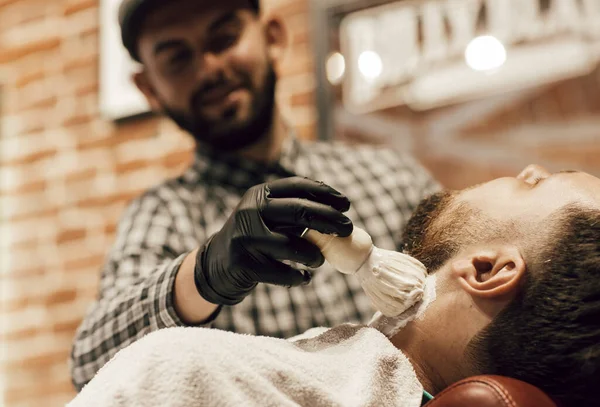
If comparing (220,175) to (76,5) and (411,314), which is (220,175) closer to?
(411,314)

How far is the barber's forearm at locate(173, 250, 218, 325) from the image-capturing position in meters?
1.07

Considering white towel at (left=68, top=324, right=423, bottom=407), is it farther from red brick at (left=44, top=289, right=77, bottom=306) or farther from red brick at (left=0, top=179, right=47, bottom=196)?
red brick at (left=0, top=179, right=47, bottom=196)

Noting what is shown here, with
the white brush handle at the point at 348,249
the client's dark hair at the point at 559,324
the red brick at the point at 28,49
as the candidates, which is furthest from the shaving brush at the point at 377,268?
the red brick at the point at 28,49

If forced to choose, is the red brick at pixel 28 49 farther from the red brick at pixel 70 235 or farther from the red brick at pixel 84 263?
the red brick at pixel 84 263

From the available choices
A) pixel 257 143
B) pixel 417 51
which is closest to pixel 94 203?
pixel 257 143

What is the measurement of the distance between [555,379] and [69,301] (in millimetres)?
2202

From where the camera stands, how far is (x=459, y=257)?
3.00ft

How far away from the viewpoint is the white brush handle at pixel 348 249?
87cm

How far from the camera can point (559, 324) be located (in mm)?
820

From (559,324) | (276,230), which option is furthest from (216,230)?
(559,324)

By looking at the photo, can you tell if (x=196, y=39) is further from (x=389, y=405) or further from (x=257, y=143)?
(x=389, y=405)

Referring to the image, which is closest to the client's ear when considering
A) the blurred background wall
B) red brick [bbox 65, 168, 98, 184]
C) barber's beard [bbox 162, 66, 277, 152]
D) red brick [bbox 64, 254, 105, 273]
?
barber's beard [bbox 162, 66, 277, 152]

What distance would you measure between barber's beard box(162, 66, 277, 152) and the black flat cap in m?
0.20

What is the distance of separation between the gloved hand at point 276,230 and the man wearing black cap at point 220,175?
0.97ft
